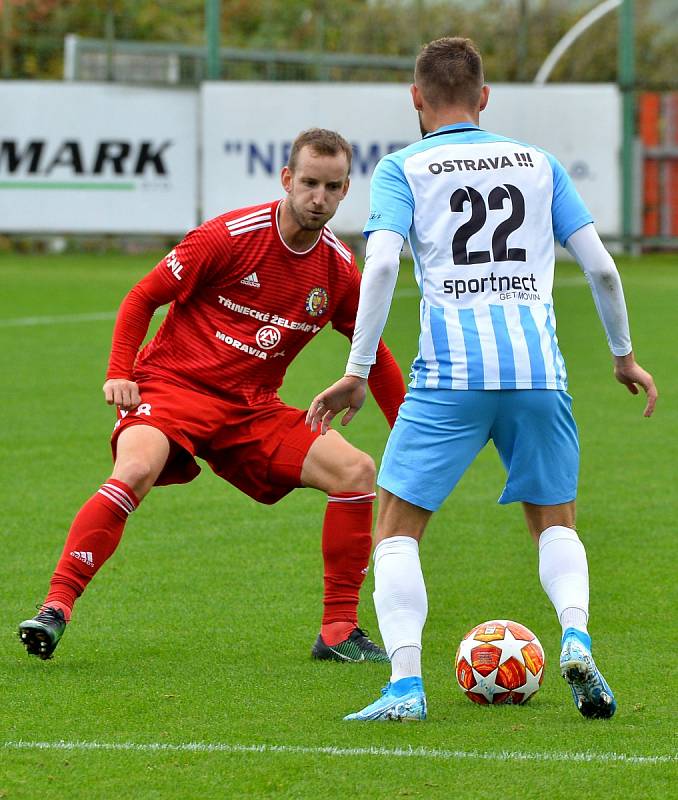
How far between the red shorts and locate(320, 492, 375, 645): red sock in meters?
0.20

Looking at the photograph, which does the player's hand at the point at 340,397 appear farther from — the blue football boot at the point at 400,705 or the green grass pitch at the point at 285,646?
the green grass pitch at the point at 285,646

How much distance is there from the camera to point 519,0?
106 ft

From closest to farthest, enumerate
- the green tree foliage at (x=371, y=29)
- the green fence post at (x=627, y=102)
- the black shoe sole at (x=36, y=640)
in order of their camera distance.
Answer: the black shoe sole at (x=36, y=640) < the green fence post at (x=627, y=102) < the green tree foliage at (x=371, y=29)

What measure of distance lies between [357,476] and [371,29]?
25409mm

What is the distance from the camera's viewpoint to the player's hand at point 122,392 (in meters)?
5.70

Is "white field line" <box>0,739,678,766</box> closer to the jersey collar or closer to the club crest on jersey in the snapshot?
the jersey collar

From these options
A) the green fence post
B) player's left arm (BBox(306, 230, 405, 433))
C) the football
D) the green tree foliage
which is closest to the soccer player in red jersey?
the football

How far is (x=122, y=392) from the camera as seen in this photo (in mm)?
5707

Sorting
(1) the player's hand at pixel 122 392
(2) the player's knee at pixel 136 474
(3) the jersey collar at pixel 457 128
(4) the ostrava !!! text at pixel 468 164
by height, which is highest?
(3) the jersey collar at pixel 457 128

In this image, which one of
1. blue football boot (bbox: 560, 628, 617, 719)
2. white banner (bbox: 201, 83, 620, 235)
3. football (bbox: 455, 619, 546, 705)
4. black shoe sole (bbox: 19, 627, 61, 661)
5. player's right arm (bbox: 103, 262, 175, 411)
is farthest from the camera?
white banner (bbox: 201, 83, 620, 235)

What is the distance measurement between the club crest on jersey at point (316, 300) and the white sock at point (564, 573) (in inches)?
61.4

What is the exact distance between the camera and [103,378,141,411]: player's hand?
5695 millimetres

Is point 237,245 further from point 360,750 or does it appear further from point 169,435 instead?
point 360,750

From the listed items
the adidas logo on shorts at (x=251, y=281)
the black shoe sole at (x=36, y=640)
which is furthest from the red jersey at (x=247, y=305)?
the black shoe sole at (x=36, y=640)
